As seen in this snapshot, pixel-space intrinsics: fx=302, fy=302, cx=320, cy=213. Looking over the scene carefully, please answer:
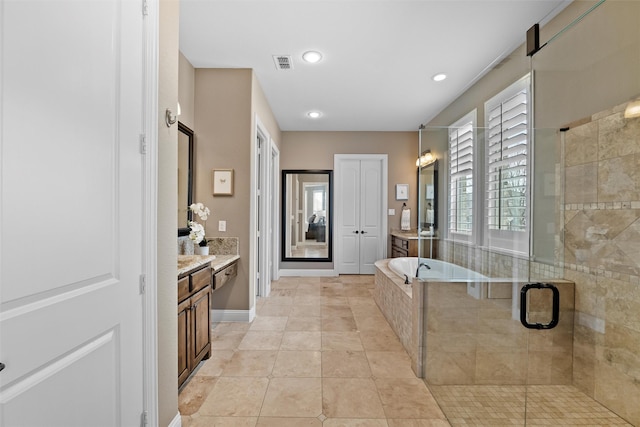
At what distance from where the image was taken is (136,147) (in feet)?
4.17

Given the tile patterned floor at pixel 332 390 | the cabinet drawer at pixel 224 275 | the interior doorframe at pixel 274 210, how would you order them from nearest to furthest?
the tile patterned floor at pixel 332 390, the cabinet drawer at pixel 224 275, the interior doorframe at pixel 274 210

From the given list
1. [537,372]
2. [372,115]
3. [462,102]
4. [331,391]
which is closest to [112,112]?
[331,391]

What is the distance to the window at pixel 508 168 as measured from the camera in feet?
5.93

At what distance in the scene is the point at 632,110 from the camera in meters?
1.36

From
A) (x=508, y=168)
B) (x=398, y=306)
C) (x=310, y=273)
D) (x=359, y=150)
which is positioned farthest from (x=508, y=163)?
(x=310, y=273)

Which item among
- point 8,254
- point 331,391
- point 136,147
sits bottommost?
point 331,391

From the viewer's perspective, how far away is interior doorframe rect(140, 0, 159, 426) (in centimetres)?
132

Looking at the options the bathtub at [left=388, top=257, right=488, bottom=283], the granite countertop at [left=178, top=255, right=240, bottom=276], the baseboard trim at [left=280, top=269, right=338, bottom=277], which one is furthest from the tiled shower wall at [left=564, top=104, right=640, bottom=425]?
the baseboard trim at [left=280, top=269, right=338, bottom=277]

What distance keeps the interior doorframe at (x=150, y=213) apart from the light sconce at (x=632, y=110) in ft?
7.05

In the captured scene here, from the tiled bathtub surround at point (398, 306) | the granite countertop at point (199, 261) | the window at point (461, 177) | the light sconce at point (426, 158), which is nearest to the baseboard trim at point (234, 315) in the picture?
the granite countertop at point (199, 261)

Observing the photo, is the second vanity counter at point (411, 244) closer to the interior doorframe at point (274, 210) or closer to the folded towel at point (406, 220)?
the folded towel at point (406, 220)

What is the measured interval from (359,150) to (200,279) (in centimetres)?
426

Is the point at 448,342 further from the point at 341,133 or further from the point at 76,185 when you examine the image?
the point at 341,133

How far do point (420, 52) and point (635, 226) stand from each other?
7.59ft
